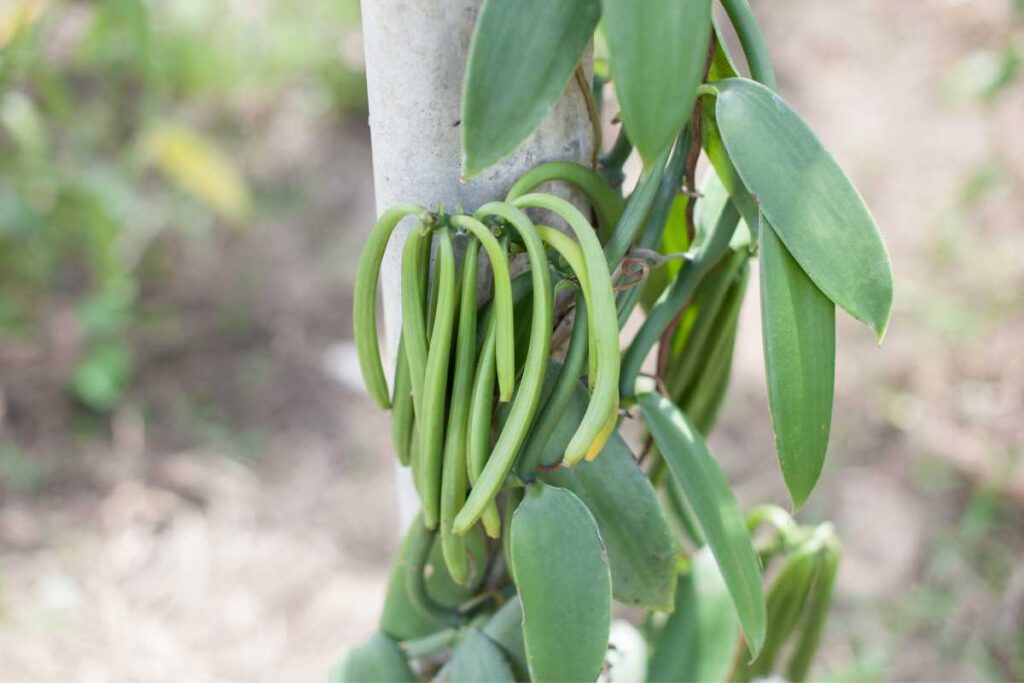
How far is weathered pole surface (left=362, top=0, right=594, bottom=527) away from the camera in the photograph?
45cm

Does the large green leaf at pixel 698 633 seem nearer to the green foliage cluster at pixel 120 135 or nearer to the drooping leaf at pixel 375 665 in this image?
the drooping leaf at pixel 375 665

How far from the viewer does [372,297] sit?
482 millimetres

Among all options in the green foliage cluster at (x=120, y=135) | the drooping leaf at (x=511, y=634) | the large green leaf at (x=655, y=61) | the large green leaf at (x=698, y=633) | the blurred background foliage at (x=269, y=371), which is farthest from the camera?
the green foliage cluster at (x=120, y=135)

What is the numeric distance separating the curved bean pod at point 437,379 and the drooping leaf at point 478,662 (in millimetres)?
136

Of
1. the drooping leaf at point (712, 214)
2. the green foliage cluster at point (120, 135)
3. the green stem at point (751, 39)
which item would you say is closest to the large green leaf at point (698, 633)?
the drooping leaf at point (712, 214)

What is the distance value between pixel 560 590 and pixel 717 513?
0.35 feet

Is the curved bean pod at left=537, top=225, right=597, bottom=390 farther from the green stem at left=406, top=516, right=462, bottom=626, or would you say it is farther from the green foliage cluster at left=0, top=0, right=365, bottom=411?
the green foliage cluster at left=0, top=0, right=365, bottom=411

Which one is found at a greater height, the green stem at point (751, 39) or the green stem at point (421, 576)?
the green stem at point (751, 39)

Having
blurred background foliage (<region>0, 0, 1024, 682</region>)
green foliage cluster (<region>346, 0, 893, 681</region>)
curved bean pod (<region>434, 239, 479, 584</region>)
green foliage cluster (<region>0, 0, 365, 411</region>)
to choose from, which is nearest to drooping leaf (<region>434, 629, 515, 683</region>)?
green foliage cluster (<region>346, 0, 893, 681</region>)

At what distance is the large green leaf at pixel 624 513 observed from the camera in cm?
50

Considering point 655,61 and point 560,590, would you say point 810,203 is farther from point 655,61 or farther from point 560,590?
point 560,590

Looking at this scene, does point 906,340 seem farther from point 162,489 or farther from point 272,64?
point 272,64

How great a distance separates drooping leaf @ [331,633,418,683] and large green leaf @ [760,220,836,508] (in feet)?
0.97

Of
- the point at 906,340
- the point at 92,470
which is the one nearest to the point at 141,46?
the point at 92,470
